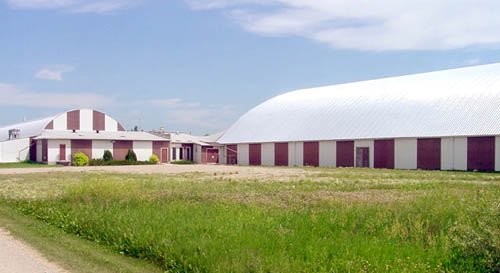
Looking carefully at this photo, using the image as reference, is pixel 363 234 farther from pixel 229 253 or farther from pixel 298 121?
pixel 298 121

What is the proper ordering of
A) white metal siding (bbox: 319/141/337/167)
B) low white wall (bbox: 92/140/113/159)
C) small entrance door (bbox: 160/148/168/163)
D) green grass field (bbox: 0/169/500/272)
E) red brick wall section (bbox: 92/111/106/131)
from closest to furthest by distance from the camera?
1. green grass field (bbox: 0/169/500/272)
2. white metal siding (bbox: 319/141/337/167)
3. low white wall (bbox: 92/140/113/159)
4. small entrance door (bbox: 160/148/168/163)
5. red brick wall section (bbox: 92/111/106/131)

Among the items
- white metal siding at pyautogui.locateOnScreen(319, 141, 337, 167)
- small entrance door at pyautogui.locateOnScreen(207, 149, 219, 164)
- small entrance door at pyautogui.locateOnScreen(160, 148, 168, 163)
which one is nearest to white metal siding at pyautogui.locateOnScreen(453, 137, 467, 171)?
white metal siding at pyautogui.locateOnScreen(319, 141, 337, 167)

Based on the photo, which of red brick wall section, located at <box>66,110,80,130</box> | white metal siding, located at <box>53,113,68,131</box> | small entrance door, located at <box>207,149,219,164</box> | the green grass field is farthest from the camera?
small entrance door, located at <box>207,149,219,164</box>

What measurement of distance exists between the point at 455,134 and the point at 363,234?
39.2 metres

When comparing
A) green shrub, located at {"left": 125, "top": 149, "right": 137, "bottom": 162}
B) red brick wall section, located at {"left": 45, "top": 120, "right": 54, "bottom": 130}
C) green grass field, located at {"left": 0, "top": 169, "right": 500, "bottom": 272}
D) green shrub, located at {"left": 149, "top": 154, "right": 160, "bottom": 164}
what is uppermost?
red brick wall section, located at {"left": 45, "top": 120, "right": 54, "bottom": 130}

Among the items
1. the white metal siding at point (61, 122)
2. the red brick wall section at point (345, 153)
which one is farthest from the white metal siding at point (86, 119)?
the red brick wall section at point (345, 153)

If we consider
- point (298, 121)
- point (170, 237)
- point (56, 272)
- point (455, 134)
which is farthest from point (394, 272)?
point (298, 121)

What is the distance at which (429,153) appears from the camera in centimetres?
4859

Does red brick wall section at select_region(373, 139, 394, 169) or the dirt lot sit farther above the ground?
red brick wall section at select_region(373, 139, 394, 169)

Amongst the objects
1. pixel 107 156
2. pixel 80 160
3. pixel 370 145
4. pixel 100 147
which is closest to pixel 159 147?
pixel 100 147

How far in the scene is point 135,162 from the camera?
6481cm

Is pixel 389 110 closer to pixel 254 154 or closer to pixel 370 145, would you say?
pixel 370 145

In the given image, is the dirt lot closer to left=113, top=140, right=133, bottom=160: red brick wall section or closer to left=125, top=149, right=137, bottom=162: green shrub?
left=125, top=149, right=137, bottom=162: green shrub

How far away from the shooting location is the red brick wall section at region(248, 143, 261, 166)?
65.9m
